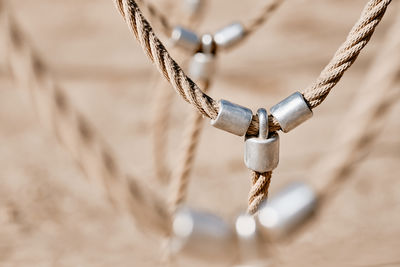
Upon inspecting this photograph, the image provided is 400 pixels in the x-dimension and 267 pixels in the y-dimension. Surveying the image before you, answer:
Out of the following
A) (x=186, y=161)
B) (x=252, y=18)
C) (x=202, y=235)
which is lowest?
(x=202, y=235)

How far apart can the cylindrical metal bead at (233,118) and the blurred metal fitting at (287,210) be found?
0.08 metres

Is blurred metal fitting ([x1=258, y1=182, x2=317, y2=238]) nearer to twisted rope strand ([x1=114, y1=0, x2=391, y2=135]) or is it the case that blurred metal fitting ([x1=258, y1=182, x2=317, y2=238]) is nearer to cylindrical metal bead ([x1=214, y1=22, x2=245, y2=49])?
twisted rope strand ([x1=114, y1=0, x2=391, y2=135])

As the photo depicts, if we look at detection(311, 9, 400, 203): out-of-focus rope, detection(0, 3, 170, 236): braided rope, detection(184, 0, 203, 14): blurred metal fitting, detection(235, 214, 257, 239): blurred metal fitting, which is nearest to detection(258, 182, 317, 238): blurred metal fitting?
detection(235, 214, 257, 239): blurred metal fitting

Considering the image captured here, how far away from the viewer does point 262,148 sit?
0.50 meters

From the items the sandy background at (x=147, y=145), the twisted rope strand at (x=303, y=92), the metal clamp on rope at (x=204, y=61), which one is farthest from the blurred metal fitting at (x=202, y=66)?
the twisted rope strand at (x=303, y=92)

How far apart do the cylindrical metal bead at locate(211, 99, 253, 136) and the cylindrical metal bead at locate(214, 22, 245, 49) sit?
25 centimetres

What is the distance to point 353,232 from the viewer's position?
1.07 meters

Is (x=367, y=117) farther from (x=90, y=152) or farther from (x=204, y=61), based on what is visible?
(x=90, y=152)

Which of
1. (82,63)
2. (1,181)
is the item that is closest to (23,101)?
(82,63)

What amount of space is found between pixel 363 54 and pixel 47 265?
1.27 metres

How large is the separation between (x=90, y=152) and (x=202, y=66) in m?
0.25

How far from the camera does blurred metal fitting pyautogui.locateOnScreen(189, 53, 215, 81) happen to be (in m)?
0.76

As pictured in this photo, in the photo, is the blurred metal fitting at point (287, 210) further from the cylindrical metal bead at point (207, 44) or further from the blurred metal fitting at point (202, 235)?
the cylindrical metal bead at point (207, 44)

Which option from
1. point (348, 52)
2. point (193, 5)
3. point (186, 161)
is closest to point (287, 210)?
point (348, 52)
